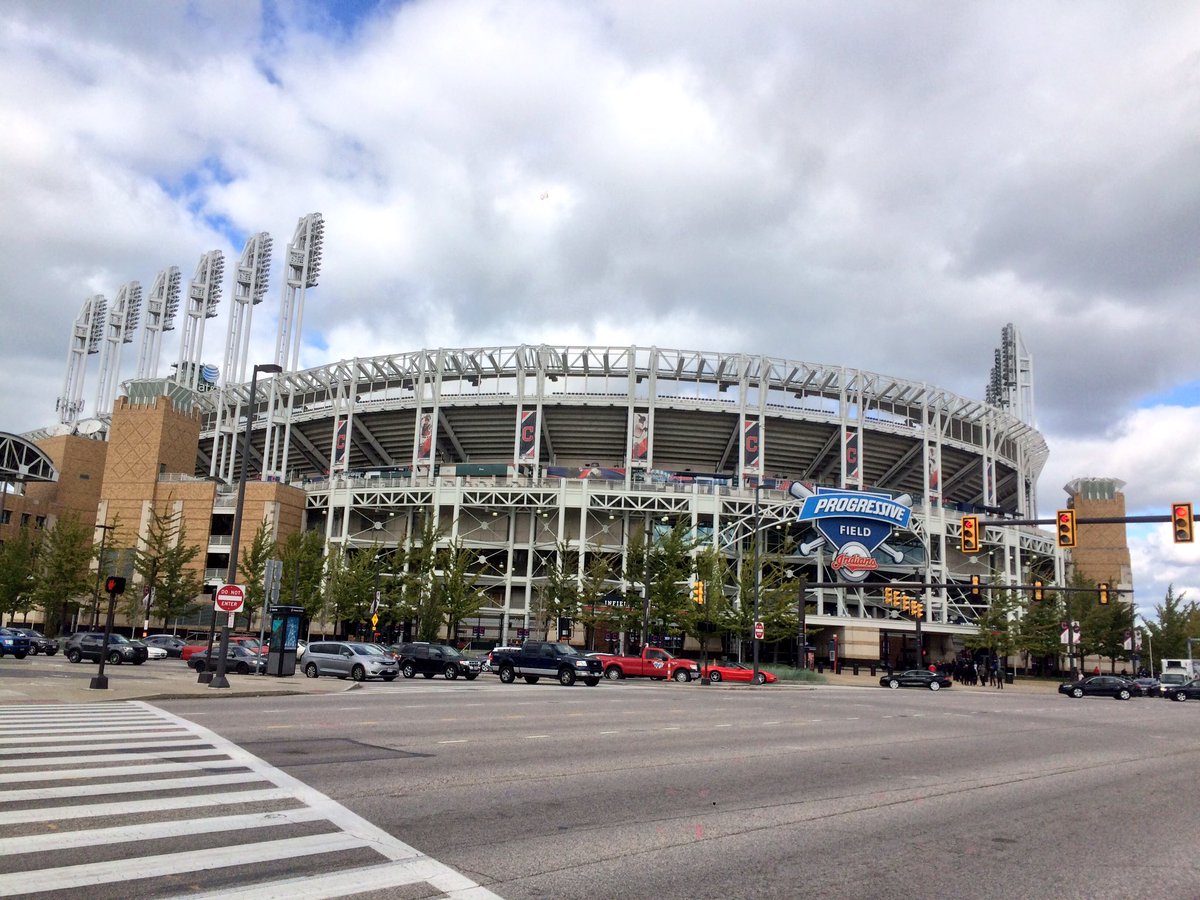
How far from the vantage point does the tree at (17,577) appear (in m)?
71.5

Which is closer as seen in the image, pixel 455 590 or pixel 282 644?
pixel 282 644

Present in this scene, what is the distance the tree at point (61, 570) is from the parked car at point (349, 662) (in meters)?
45.0

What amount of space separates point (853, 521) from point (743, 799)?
214 feet

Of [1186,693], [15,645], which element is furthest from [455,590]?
[1186,693]

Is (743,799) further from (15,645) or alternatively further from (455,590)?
(455,590)

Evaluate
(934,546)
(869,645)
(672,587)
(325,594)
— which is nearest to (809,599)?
(869,645)

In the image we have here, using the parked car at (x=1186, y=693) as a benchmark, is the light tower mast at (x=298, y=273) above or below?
above

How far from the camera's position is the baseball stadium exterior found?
75.1 meters

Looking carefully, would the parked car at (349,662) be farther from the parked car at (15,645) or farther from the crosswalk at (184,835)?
the crosswalk at (184,835)

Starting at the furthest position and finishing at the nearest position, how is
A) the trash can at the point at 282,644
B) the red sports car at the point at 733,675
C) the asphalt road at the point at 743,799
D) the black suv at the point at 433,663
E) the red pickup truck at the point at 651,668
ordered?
the red sports car at the point at 733,675
the red pickup truck at the point at 651,668
the black suv at the point at 433,663
the trash can at the point at 282,644
the asphalt road at the point at 743,799

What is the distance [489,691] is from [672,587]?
31.1m

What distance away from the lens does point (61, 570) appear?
7131cm

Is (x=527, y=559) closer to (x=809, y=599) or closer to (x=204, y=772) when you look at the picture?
(x=809, y=599)

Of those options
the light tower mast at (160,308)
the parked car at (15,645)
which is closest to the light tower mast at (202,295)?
the light tower mast at (160,308)
